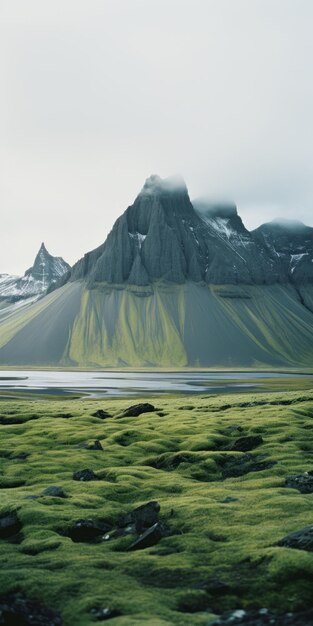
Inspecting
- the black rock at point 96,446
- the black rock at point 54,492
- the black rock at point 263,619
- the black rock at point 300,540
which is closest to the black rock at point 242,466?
the black rock at point 96,446

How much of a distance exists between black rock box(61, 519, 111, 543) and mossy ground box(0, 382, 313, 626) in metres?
0.93

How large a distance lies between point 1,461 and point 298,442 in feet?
82.9

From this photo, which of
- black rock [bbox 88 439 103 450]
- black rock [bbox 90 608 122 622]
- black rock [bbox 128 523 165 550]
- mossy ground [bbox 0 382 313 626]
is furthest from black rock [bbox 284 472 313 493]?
black rock [bbox 88 439 103 450]

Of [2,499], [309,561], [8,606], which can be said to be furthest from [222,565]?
[2,499]

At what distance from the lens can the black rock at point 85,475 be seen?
36281mm

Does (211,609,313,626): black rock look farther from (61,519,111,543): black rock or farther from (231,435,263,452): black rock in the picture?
(231,435,263,452): black rock

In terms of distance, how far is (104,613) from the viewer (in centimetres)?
1695

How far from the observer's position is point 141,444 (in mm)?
48656

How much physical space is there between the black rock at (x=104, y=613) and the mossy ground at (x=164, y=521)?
0.20 meters

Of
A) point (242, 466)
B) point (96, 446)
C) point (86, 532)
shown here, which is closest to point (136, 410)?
point (96, 446)

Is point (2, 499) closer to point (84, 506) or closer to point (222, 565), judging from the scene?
point (84, 506)

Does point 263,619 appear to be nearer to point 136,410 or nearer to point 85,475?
point 85,475

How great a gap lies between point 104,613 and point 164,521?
9780mm

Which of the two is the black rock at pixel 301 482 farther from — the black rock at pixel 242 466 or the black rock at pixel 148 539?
the black rock at pixel 148 539
